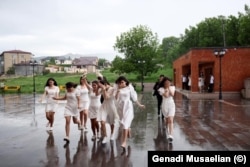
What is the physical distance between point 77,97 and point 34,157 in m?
2.90

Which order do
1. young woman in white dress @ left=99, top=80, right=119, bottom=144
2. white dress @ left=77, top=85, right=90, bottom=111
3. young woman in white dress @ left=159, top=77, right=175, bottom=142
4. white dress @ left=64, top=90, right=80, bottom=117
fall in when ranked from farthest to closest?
white dress @ left=77, top=85, right=90, bottom=111 < white dress @ left=64, top=90, right=80, bottom=117 < young woman in white dress @ left=159, top=77, right=175, bottom=142 < young woman in white dress @ left=99, top=80, right=119, bottom=144

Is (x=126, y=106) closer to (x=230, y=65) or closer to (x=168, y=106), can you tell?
(x=168, y=106)

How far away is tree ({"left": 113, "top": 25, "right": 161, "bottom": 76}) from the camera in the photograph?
57188 mm

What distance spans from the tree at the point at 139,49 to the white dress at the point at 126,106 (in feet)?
155

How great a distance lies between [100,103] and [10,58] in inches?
5205

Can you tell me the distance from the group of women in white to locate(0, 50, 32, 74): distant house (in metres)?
125

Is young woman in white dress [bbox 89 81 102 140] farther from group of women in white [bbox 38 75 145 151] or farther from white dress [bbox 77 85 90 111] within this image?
white dress [bbox 77 85 90 111]

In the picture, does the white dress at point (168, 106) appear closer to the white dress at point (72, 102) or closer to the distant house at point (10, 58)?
the white dress at point (72, 102)

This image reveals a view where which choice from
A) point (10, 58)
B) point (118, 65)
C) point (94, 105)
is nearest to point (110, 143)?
point (94, 105)

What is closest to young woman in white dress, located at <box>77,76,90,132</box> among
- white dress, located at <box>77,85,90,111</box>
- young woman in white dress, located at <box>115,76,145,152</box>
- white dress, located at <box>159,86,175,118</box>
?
white dress, located at <box>77,85,90,111</box>

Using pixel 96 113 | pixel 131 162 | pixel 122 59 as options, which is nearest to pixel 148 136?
pixel 96 113

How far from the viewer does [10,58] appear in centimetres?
13525

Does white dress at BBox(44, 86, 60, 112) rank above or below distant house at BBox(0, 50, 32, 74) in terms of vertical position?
below

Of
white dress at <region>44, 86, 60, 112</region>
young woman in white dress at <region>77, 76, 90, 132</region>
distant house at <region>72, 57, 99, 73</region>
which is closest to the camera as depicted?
young woman in white dress at <region>77, 76, 90, 132</region>
